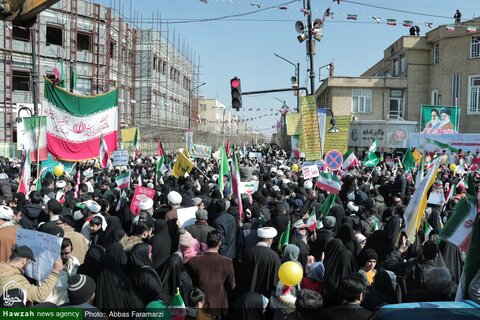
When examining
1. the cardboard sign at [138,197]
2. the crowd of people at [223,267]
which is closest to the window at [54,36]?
the crowd of people at [223,267]

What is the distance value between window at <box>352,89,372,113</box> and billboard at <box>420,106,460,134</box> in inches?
428

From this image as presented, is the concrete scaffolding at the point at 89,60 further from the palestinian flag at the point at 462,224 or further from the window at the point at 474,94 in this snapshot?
the window at the point at 474,94

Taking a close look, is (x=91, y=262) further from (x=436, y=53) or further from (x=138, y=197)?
(x=436, y=53)

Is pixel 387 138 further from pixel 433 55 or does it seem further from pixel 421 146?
pixel 433 55

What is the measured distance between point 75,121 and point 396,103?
33.0 meters

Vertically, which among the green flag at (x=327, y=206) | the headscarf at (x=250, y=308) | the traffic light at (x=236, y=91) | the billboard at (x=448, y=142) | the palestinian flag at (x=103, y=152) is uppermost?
the traffic light at (x=236, y=91)

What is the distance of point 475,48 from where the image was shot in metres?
33.5

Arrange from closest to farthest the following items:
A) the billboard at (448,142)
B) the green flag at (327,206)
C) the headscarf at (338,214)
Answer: the headscarf at (338,214)
the green flag at (327,206)
the billboard at (448,142)

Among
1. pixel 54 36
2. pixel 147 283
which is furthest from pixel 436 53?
pixel 147 283

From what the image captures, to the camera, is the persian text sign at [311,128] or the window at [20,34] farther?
the window at [20,34]

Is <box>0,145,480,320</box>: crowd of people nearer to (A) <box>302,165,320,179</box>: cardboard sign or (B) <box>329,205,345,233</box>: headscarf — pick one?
(B) <box>329,205,345,233</box>: headscarf

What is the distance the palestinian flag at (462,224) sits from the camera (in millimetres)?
4332

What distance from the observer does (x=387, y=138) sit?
31781mm

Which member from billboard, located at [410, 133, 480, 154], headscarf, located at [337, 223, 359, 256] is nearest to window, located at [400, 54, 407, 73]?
billboard, located at [410, 133, 480, 154]
